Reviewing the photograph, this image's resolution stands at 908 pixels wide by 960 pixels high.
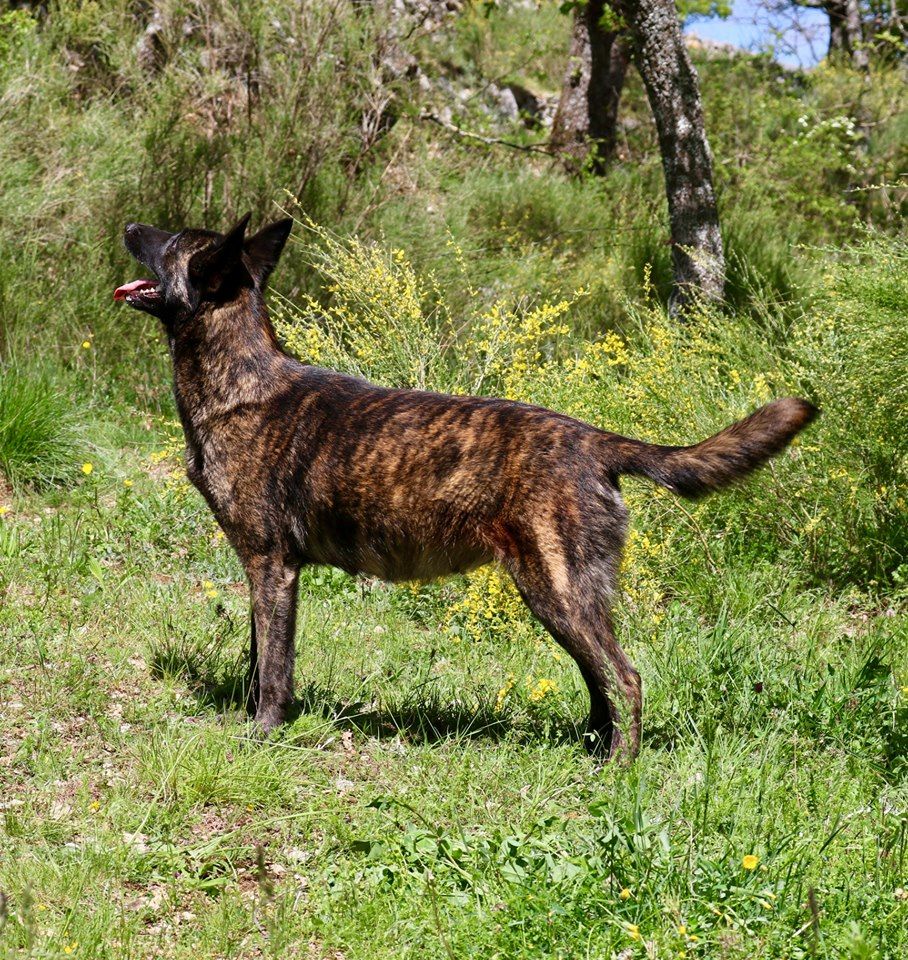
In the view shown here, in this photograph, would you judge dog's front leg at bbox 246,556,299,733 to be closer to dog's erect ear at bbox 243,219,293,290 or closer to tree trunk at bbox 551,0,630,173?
dog's erect ear at bbox 243,219,293,290

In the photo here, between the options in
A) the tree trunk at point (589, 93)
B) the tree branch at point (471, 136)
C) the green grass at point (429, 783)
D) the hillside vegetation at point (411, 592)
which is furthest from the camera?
the tree trunk at point (589, 93)

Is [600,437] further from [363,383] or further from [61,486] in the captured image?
[61,486]

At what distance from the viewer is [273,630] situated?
4.70 m

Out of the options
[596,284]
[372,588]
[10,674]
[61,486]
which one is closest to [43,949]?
[10,674]

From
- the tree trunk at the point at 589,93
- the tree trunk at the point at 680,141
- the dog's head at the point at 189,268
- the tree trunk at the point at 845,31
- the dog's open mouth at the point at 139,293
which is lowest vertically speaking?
the dog's open mouth at the point at 139,293

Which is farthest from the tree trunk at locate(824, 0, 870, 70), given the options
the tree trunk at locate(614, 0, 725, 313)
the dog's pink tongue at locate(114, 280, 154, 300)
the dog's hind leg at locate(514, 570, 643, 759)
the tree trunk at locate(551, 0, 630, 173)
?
the dog's hind leg at locate(514, 570, 643, 759)

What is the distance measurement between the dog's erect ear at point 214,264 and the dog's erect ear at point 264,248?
112 mm

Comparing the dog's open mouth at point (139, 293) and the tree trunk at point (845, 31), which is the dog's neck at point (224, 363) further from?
the tree trunk at point (845, 31)

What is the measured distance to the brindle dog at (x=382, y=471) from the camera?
4254mm

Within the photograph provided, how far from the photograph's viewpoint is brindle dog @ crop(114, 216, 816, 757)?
4254 millimetres

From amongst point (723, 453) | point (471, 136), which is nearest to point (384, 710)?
point (723, 453)

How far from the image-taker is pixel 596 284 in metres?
9.95

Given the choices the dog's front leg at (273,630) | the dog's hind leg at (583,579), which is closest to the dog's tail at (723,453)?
the dog's hind leg at (583,579)

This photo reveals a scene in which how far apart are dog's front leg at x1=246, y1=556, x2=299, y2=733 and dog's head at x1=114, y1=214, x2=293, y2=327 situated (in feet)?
3.81
